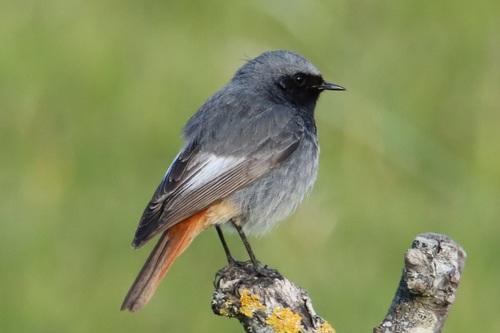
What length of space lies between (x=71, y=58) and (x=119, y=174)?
132cm

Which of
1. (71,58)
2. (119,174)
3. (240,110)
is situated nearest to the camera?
(240,110)

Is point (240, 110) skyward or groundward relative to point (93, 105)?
groundward

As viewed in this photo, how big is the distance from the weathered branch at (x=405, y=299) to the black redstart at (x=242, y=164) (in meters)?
0.94

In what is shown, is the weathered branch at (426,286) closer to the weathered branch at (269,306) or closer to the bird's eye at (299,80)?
the weathered branch at (269,306)

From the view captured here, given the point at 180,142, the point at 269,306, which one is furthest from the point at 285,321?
the point at 180,142

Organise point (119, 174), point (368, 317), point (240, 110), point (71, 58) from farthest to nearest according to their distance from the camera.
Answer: point (71, 58), point (119, 174), point (368, 317), point (240, 110)

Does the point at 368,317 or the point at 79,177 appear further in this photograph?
the point at 79,177

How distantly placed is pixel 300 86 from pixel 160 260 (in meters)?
1.66

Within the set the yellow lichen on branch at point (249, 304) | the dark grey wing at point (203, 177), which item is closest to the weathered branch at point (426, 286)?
the yellow lichen on branch at point (249, 304)

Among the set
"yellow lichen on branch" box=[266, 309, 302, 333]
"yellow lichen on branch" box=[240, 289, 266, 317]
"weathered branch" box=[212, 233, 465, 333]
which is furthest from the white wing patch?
"yellow lichen on branch" box=[266, 309, 302, 333]

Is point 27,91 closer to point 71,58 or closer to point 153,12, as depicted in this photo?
point 71,58

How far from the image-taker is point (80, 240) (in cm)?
846

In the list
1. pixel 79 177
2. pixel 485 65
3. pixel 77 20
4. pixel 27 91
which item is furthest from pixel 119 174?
pixel 485 65

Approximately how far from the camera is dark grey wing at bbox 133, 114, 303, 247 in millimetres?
6340
